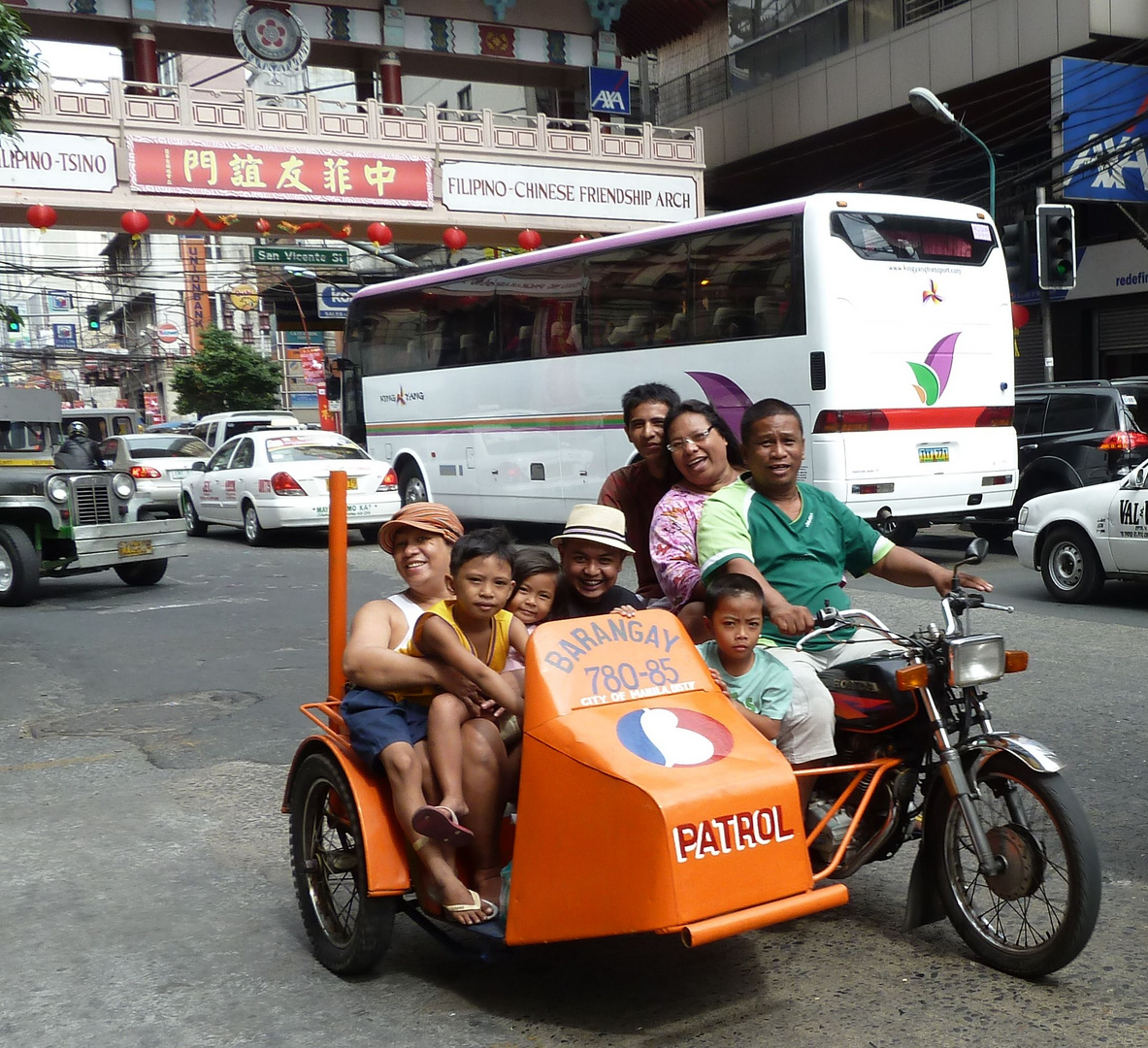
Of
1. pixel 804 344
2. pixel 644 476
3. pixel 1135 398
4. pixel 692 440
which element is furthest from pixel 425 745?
pixel 1135 398

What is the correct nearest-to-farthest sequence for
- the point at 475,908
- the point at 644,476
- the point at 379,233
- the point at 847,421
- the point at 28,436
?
the point at 475,908 < the point at 644,476 < the point at 847,421 < the point at 28,436 < the point at 379,233

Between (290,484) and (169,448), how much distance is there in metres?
6.17

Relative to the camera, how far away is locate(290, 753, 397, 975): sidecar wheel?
368cm

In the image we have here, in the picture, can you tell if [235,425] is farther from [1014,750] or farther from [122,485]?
[1014,750]

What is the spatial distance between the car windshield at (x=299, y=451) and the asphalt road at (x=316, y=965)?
9035 millimetres

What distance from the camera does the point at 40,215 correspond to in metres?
19.9

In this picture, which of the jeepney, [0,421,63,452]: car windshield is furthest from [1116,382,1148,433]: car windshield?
[0,421,63,452]: car windshield

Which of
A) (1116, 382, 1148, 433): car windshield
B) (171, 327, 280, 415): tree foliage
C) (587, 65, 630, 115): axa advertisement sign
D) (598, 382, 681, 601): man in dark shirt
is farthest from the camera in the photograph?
(171, 327, 280, 415): tree foliage

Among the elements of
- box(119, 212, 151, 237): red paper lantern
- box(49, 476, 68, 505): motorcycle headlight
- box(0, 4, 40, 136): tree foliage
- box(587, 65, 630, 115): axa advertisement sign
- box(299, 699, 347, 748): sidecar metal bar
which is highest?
box(587, 65, 630, 115): axa advertisement sign

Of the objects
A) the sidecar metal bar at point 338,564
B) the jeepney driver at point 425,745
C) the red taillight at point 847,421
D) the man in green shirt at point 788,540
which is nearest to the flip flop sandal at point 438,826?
the jeepney driver at point 425,745

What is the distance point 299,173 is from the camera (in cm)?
2195

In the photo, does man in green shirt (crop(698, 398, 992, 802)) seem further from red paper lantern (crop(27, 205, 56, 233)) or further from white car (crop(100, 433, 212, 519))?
red paper lantern (crop(27, 205, 56, 233))

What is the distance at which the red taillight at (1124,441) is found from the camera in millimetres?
13633

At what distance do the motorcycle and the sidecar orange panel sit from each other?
357 millimetres
